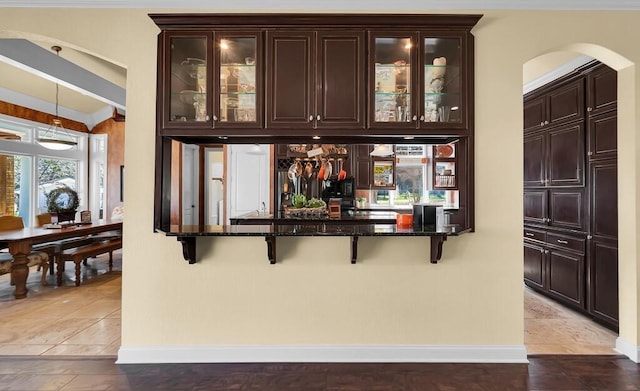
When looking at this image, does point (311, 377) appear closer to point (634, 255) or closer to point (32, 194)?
point (634, 255)

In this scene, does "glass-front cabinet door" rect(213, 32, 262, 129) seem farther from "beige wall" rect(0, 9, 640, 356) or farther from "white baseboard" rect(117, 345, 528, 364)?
"white baseboard" rect(117, 345, 528, 364)

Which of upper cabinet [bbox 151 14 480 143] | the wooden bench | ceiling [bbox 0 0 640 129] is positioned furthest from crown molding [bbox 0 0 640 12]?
the wooden bench

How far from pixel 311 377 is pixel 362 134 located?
5.68 ft

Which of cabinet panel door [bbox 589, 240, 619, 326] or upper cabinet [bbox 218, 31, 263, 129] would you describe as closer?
upper cabinet [bbox 218, 31, 263, 129]

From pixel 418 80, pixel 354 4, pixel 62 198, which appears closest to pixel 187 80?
pixel 354 4

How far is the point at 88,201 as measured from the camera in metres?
8.01

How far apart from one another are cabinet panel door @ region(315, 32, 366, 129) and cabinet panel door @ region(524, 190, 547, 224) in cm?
280

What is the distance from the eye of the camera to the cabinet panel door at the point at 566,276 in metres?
3.55

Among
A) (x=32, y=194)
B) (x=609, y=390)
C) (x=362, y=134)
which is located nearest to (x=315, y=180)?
(x=362, y=134)

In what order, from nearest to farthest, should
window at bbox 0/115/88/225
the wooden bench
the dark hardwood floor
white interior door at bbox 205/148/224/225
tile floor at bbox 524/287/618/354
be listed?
the dark hardwood floor < tile floor at bbox 524/287/618/354 < the wooden bench < window at bbox 0/115/88/225 < white interior door at bbox 205/148/224/225

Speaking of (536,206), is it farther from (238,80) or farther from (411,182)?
(238,80)

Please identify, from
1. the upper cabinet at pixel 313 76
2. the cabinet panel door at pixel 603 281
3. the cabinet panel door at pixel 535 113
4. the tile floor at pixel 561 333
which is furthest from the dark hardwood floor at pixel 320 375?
the cabinet panel door at pixel 535 113

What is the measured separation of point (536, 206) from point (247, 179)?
4789 mm

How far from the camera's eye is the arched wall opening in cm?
267
